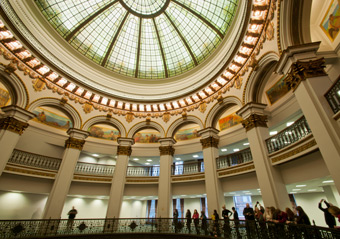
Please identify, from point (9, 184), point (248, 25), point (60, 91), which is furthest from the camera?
point (60, 91)

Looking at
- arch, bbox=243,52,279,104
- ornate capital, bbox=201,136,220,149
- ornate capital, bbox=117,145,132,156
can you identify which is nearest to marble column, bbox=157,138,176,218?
ornate capital, bbox=117,145,132,156

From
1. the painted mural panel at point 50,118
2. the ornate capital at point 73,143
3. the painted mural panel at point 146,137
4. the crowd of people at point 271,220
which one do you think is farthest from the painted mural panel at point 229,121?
the painted mural panel at point 50,118

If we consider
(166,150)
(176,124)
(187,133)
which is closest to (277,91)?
(176,124)

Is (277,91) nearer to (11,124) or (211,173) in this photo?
(211,173)

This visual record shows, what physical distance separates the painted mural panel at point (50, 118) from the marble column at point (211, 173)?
1323 cm

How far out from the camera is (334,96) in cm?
558

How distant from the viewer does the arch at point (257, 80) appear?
995cm

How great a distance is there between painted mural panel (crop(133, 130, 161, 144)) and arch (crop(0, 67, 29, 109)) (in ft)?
31.3

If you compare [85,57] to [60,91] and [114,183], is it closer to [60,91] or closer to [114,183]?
[60,91]

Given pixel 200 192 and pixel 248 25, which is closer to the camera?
pixel 248 25

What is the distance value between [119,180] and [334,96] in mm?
13844

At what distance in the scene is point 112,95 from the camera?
1616 centimetres

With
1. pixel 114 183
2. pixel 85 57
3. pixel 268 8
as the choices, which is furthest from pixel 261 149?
pixel 85 57

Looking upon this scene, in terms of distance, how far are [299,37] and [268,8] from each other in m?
2.98
